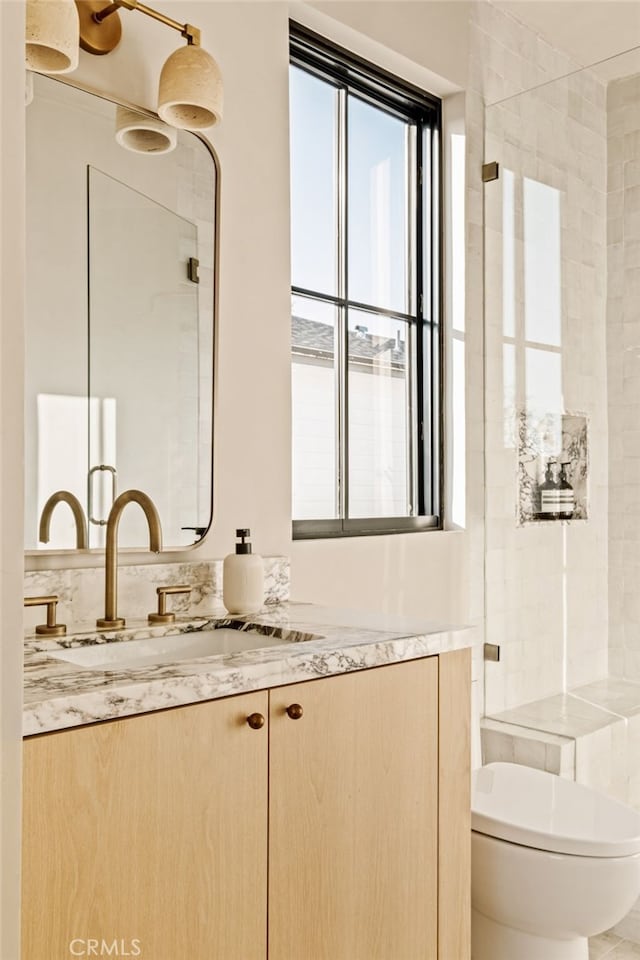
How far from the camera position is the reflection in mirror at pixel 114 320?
1.43 m

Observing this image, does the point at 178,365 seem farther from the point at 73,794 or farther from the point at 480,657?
the point at 480,657

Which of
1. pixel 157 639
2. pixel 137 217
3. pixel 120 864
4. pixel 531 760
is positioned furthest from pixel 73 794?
pixel 531 760

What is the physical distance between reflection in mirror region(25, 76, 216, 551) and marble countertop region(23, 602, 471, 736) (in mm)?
246

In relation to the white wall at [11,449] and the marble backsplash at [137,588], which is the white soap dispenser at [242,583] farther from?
the white wall at [11,449]

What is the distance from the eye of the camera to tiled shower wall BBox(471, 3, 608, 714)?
7.77ft

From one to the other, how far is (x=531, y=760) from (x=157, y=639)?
1.29 metres

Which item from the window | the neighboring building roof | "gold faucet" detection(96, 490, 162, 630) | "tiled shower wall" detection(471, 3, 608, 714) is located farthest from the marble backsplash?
"tiled shower wall" detection(471, 3, 608, 714)

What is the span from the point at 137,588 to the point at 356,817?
598 mm

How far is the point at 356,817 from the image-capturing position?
3.97 feet

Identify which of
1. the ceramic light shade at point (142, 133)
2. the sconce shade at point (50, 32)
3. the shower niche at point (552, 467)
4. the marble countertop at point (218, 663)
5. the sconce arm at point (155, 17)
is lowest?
the marble countertop at point (218, 663)

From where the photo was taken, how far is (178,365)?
5.36 feet

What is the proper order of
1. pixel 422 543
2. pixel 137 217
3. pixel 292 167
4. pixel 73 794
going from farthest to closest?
pixel 422 543 → pixel 292 167 → pixel 137 217 → pixel 73 794

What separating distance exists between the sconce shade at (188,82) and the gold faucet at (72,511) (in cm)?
77

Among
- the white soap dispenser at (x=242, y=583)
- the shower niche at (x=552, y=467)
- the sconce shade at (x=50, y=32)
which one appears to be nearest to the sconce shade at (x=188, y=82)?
the sconce shade at (x=50, y=32)
